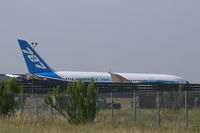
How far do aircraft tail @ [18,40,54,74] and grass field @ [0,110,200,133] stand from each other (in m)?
34.8

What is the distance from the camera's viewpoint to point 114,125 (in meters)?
20.1

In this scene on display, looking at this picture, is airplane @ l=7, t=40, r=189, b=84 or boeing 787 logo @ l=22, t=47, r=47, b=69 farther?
boeing 787 logo @ l=22, t=47, r=47, b=69

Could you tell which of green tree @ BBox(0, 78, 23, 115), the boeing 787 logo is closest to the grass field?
green tree @ BBox(0, 78, 23, 115)

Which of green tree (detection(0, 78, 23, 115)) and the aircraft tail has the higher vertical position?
the aircraft tail

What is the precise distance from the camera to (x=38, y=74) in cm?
5844

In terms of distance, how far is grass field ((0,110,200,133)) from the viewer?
17469 millimetres

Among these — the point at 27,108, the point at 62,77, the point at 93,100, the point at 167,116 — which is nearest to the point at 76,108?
the point at 93,100

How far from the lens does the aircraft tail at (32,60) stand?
5981 cm

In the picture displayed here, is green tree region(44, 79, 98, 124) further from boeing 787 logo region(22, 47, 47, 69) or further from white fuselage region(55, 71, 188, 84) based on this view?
boeing 787 logo region(22, 47, 47, 69)

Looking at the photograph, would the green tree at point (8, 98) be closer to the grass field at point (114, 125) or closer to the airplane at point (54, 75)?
the grass field at point (114, 125)

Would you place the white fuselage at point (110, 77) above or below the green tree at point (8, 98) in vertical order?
above

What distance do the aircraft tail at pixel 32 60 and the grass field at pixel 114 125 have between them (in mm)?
34762

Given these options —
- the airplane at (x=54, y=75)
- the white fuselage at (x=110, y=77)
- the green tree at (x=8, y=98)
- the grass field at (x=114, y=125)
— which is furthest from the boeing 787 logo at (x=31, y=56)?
the grass field at (x=114, y=125)

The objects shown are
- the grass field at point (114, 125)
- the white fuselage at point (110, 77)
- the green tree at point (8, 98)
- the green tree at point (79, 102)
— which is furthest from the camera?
the white fuselage at point (110, 77)
